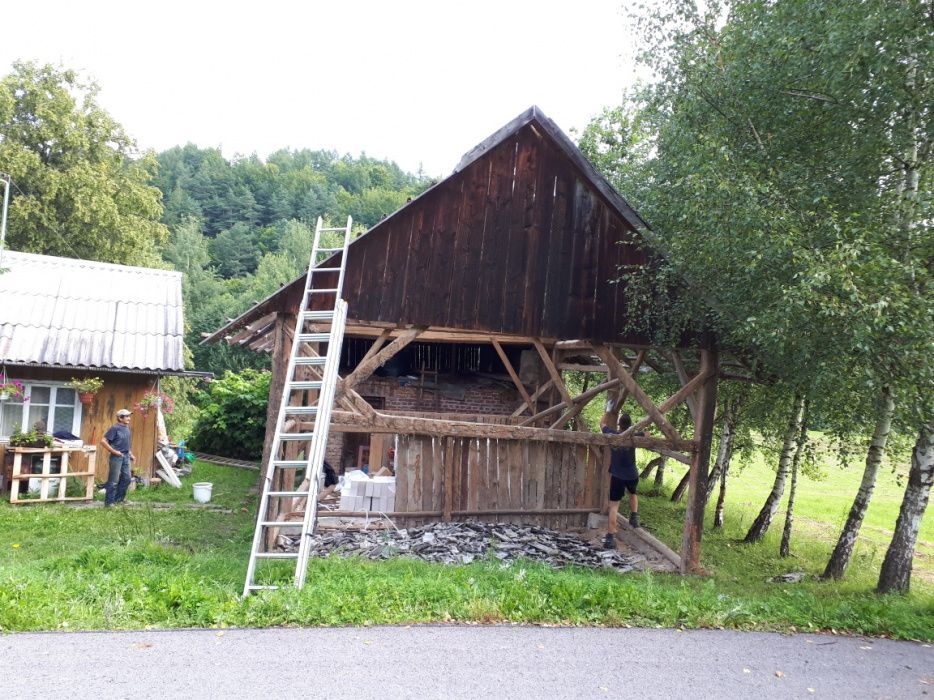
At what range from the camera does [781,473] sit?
13.2 metres

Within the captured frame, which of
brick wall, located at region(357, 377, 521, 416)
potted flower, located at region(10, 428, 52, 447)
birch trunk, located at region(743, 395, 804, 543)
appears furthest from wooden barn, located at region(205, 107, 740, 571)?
brick wall, located at region(357, 377, 521, 416)

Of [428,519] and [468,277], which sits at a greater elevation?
[468,277]

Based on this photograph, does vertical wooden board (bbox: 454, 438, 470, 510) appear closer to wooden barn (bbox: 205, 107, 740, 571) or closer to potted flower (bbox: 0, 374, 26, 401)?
wooden barn (bbox: 205, 107, 740, 571)

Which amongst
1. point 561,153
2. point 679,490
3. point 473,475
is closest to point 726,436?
point 679,490

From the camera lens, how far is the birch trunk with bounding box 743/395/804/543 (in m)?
12.7

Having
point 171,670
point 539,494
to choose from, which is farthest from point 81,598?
point 539,494

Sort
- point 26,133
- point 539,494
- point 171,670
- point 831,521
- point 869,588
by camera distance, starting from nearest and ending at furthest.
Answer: point 171,670, point 869,588, point 539,494, point 831,521, point 26,133

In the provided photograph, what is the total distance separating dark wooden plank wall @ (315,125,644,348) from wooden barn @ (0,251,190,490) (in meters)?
6.25

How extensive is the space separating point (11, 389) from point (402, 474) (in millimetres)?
6996

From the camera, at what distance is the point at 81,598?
5836mm

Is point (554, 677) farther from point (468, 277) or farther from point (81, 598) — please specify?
point (468, 277)

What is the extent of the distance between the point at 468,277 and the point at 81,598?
5.89m

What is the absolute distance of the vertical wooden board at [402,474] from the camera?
11578mm

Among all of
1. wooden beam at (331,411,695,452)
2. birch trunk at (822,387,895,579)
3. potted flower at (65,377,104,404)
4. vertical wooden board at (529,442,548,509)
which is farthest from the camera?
potted flower at (65,377,104,404)
